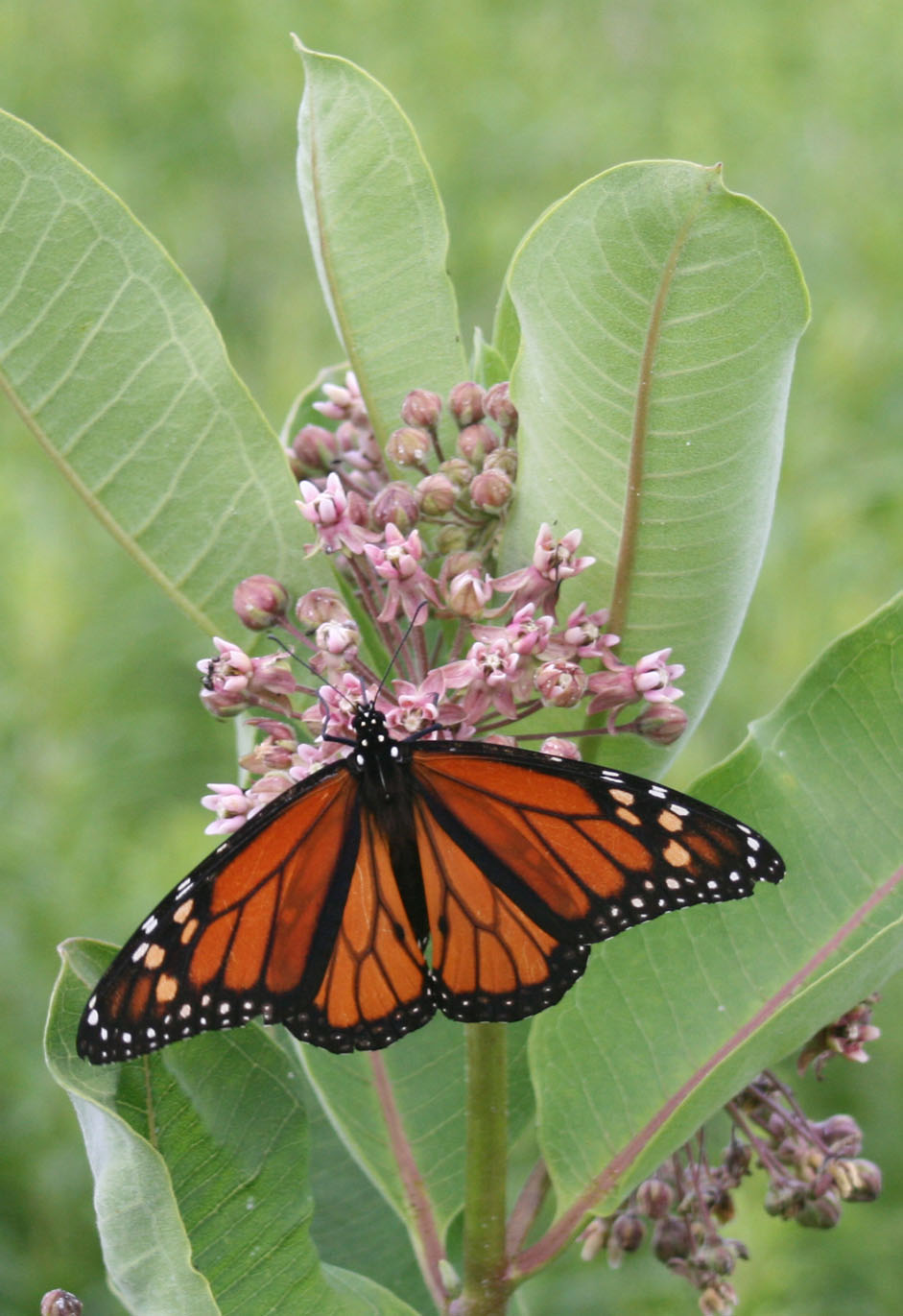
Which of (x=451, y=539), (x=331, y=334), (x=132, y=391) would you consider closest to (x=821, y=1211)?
(x=451, y=539)

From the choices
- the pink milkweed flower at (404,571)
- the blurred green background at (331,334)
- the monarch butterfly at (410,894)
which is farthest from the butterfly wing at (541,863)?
the blurred green background at (331,334)

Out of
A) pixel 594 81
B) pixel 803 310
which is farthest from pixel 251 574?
pixel 594 81

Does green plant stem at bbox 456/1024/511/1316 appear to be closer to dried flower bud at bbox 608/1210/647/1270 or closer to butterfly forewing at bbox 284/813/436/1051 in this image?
butterfly forewing at bbox 284/813/436/1051

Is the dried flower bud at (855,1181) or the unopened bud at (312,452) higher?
the unopened bud at (312,452)

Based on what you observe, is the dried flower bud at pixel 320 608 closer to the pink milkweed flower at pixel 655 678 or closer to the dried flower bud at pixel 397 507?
the dried flower bud at pixel 397 507

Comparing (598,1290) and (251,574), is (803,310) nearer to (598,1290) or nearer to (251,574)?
(251,574)

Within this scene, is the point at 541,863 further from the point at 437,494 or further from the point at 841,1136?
the point at 841,1136
